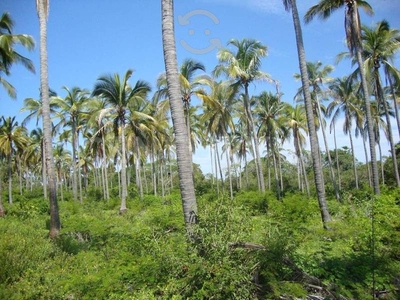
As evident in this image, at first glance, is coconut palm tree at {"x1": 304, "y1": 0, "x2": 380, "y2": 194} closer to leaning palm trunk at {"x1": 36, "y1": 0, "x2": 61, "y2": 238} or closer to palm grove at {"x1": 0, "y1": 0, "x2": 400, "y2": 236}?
palm grove at {"x1": 0, "y1": 0, "x2": 400, "y2": 236}

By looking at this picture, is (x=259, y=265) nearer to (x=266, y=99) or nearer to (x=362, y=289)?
(x=362, y=289)

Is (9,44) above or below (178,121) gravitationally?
above

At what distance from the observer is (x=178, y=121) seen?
19.3 feet

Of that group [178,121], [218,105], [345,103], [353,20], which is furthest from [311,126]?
[345,103]

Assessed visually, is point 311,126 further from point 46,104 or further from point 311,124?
point 46,104

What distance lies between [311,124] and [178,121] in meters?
6.54

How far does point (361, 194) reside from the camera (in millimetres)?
19234

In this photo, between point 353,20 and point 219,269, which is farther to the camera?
point 353,20

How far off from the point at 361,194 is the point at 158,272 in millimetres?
17921

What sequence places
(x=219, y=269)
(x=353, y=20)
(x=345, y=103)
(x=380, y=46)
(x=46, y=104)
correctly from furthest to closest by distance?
(x=345, y=103)
(x=380, y=46)
(x=353, y=20)
(x=46, y=104)
(x=219, y=269)

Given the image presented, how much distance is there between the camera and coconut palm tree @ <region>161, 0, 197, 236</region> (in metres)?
5.55

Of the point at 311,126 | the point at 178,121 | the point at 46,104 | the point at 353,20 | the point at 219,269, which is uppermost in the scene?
the point at 353,20

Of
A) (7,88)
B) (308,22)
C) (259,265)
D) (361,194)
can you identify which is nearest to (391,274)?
(259,265)

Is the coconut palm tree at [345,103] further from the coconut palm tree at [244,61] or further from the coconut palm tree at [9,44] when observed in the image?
the coconut palm tree at [9,44]
